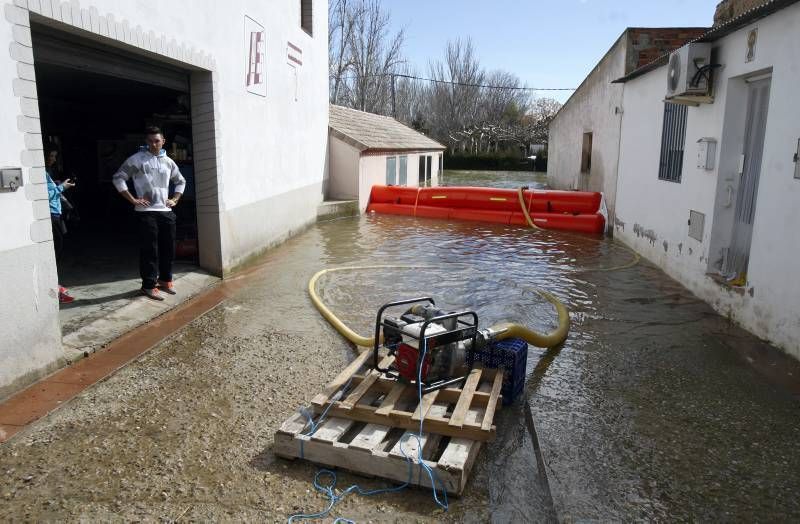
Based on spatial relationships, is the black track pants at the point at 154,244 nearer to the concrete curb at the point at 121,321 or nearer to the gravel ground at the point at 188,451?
the concrete curb at the point at 121,321

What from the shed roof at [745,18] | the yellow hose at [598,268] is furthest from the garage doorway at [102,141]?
the shed roof at [745,18]

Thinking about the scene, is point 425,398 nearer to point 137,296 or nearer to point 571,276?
point 137,296

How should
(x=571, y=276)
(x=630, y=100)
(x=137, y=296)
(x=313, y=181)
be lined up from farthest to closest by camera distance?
1. (x=313, y=181)
2. (x=630, y=100)
3. (x=571, y=276)
4. (x=137, y=296)

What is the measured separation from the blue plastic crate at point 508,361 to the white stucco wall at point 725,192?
2688mm

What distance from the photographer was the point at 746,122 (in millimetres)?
6910

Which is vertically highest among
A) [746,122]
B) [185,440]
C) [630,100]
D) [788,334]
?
[630,100]

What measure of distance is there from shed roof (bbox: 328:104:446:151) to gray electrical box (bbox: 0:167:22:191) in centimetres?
1192

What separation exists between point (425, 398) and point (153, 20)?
520 centimetres

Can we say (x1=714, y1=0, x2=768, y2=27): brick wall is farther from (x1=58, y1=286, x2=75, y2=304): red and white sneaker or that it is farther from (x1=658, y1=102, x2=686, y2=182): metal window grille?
(x1=58, y1=286, x2=75, y2=304): red and white sneaker

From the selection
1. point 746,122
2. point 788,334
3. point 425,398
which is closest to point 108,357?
point 425,398

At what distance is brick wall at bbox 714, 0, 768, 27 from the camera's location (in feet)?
38.3

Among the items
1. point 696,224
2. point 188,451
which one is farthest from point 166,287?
point 696,224

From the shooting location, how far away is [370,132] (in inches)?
763

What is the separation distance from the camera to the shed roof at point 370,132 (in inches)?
642
